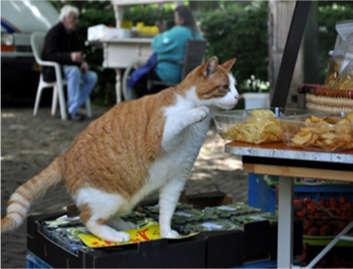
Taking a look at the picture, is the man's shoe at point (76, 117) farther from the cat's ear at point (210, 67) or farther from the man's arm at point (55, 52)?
the cat's ear at point (210, 67)

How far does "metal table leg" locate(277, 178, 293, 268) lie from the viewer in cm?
297

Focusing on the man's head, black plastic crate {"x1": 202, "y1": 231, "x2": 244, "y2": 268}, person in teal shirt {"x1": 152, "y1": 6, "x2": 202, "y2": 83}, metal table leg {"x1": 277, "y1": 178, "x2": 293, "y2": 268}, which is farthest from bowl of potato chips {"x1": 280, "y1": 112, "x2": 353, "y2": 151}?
the man's head

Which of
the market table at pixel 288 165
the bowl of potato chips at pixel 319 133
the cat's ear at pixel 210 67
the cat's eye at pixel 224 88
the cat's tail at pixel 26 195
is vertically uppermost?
the cat's ear at pixel 210 67

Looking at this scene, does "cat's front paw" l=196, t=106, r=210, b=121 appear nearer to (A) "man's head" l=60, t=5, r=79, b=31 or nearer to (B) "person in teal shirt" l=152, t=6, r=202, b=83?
(B) "person in teal shirt" l=152, t=6, r=202, b=83

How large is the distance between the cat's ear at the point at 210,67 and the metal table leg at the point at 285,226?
54cm

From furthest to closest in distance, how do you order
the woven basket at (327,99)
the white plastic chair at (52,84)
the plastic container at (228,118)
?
the white plastic chair at (52,84) → the woven basket at (327,99) → the plastic container at (228,118)

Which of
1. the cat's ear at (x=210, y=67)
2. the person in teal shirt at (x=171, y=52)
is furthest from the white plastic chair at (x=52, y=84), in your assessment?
the cat's ear at (x=210, y=67)

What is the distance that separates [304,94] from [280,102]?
0.79 ft

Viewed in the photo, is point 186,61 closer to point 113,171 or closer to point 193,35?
point 193,35

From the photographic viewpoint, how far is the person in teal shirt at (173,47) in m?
9.34

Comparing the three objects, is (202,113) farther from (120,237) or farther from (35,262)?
(35,262)

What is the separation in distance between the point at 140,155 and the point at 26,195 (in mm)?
571

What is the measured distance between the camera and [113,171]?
123 inches

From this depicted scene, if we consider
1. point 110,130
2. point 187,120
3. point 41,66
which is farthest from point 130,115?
point 41,66
